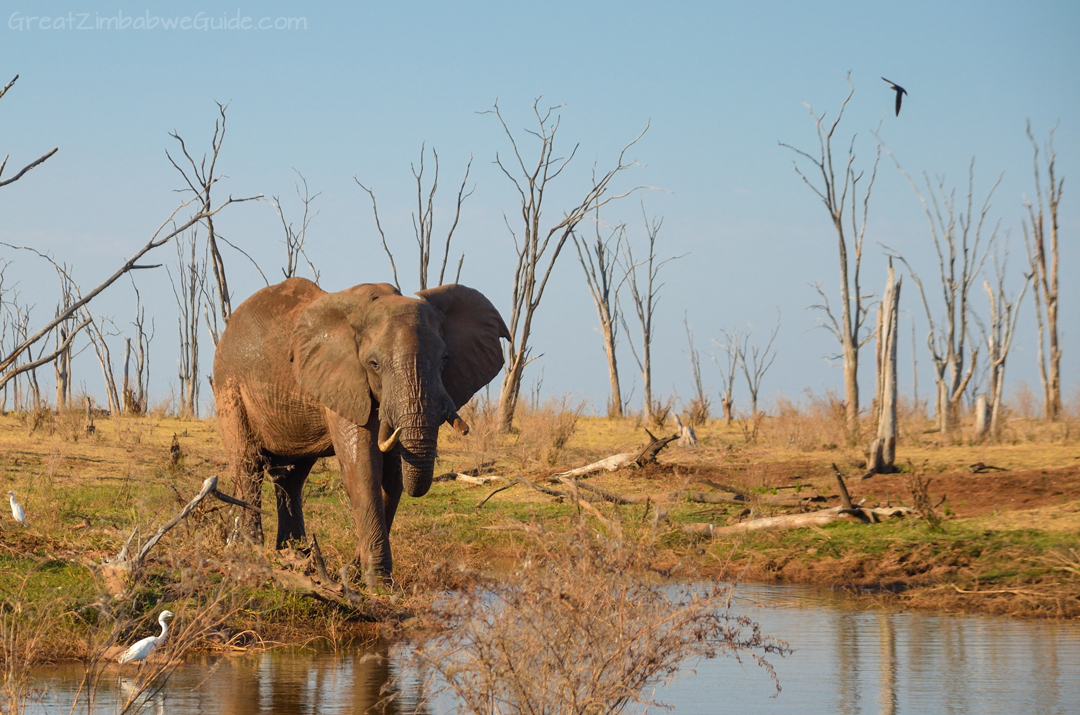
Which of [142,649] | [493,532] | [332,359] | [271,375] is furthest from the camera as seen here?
[493,532]

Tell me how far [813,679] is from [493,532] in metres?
6.53

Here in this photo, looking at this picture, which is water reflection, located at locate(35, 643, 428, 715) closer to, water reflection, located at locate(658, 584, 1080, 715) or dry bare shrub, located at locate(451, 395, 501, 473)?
water reflection, located at locate(658, 584, 1080, 715)

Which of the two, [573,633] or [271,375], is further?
[271,375]

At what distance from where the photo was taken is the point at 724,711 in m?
6.27

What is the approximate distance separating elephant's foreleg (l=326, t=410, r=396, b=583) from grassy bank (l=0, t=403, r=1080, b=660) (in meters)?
0.31

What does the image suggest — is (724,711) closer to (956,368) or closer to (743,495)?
(743,495)

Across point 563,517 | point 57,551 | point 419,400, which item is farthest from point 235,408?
point 563,517

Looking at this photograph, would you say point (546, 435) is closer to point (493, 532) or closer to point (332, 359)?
point (493, 532)

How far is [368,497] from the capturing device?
27.8 feet

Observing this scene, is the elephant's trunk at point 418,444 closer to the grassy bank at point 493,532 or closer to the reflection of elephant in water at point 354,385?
the reflection of elephant in water at point 354,385

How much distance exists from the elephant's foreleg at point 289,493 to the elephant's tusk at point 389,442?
86.4 inches

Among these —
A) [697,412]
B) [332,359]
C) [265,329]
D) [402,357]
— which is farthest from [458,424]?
[697,412]

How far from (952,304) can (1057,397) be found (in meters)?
5.16

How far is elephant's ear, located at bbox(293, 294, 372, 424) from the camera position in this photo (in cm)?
859
